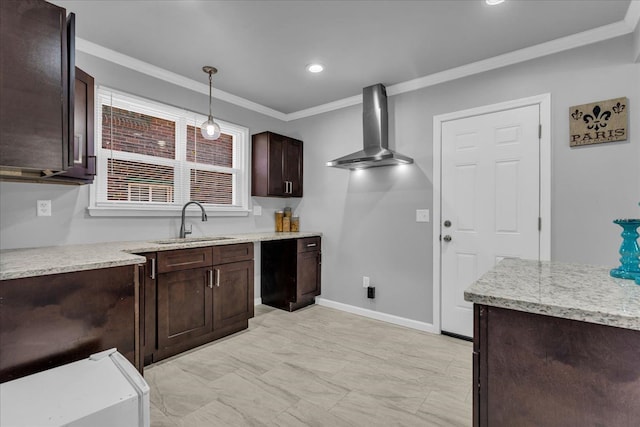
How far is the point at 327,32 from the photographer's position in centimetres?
237

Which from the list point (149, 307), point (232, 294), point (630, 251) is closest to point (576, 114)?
point (630, 251)

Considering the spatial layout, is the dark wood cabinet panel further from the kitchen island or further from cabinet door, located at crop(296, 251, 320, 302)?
the kitchen island

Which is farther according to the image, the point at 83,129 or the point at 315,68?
the point at 315,68

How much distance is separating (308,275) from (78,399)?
2790mm

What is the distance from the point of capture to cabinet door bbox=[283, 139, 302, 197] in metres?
3.98

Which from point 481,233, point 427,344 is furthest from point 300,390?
point 481,233

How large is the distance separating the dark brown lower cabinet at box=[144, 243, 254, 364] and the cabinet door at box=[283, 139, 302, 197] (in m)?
1.22

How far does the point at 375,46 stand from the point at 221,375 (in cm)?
287

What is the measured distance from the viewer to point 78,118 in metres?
2.09

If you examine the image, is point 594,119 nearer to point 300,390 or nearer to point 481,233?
point 481,233

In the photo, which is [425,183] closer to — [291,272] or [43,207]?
[291,272]

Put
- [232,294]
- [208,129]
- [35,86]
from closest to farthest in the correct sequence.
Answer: [35,86] → [208,129] → [232,294]

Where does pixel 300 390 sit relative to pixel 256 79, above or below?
below

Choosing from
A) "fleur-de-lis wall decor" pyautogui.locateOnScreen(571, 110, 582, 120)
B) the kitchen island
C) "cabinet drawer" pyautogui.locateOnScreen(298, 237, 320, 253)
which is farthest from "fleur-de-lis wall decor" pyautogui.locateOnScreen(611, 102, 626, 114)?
"cabinet drawer" pyautogui.locateOnScreen(298, 237, 320, 253)
